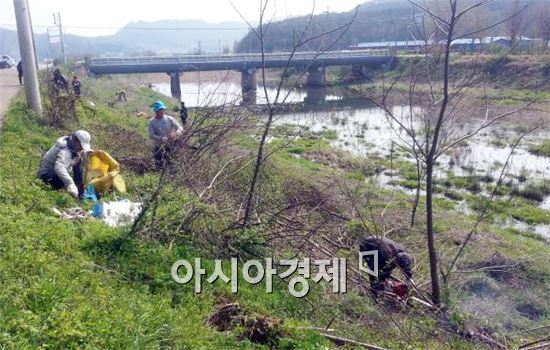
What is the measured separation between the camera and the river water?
694 centimetres

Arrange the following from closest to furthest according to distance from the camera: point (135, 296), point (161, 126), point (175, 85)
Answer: point (135, 296) → point (161, 126) → point (175, 85)

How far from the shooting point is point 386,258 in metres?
5.20

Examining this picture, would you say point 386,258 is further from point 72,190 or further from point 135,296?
point 72,190

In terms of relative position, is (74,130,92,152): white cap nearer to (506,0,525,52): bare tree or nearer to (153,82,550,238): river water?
(153,82,550,238): river water

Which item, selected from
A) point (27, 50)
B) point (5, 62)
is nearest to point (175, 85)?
point (5, 62)

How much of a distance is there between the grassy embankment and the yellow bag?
0.91 feet

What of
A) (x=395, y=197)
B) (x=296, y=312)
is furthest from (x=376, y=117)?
(x=296, y=312)

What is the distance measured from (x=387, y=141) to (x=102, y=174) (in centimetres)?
1529

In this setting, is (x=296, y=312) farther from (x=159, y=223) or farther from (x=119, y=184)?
(x=119, y=184)

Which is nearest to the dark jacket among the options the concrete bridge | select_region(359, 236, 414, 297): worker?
select_region(359, 236, 414, 297): worker

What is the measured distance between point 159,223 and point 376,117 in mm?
23955

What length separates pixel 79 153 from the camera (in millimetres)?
6012

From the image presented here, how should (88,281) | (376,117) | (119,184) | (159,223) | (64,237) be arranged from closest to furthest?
(88,281), (64,237), (159,223), (119,184), (376,117)

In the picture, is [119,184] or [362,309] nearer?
[362,309]
